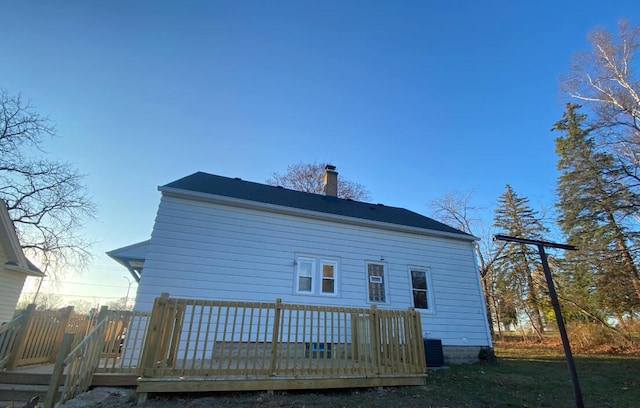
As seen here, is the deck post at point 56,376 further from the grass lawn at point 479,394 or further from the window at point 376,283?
the window at point 376,283

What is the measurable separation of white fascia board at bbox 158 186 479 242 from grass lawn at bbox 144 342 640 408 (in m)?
4.26

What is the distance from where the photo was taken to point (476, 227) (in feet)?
70.5

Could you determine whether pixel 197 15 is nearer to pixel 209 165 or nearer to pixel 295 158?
pixel 209 165

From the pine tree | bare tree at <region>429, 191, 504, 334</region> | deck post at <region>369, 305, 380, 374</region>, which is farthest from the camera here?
bare tree at <region>429, 191, 504, 334</region>

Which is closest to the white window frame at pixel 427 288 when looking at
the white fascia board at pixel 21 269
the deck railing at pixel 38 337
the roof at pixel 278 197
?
the roof at pixel 278 197

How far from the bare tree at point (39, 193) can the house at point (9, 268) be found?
201 inches

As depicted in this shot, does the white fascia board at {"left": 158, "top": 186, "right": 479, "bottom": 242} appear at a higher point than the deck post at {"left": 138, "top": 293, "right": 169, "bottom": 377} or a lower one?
higher

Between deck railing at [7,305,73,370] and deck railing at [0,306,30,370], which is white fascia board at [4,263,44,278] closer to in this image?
deck railing at [7,305,73,370]

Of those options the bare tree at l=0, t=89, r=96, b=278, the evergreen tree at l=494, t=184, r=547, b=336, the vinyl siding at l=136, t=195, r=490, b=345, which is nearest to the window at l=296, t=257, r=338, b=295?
the vinyl siding at l=136, t=195, r=490, b=345

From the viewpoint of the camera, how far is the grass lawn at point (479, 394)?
443 cm

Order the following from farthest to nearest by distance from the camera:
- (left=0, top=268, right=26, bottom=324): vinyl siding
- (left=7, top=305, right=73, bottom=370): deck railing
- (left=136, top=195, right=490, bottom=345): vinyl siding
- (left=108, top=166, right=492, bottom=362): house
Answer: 1. (left=0, top=268, right=26, bottom=324): vinyl siding
2. (left=108, top=166, right=492, bottom=362): house
3. (left=136, top=195, right=490, bottom=345): vinyl siding
4. (left=7, top=305, right=73, bottom=370): deck railing

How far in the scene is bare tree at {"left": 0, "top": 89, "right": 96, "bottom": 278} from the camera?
13.5 m

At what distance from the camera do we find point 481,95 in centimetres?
1207

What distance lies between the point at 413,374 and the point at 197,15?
38.3ft
